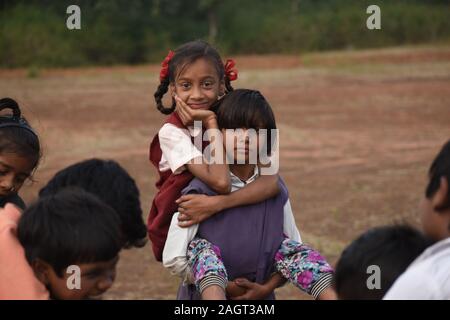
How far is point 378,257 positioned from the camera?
233 cm

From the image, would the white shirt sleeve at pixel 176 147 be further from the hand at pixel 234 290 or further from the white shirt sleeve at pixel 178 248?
the hand at pixel 234 290

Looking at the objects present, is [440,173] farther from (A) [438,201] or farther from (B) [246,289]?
(B) [246,289]

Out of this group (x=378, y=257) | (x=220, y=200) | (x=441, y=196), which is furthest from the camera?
(x=220, y=200)

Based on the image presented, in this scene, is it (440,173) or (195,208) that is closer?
(440,173)

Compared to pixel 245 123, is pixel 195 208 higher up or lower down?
lower down

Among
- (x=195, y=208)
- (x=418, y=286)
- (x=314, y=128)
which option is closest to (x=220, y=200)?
(x=195, y=208)

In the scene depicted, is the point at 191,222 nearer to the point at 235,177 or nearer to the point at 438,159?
the point at 235,177

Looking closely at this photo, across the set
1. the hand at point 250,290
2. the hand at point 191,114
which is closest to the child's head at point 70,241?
the hand at point 250,290

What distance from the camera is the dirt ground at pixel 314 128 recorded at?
8.16 m

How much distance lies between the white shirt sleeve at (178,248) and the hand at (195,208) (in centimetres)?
4

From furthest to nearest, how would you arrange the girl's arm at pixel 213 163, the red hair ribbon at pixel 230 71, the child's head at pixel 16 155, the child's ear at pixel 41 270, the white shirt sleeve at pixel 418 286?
the red hair ribbon at pixel 230 71 < the child's head at pixel 16 155 < the girl's arm at pixel 213 163 < the child's ear at pixel 41 270 < the white shirt sleeve at pixel 418 286

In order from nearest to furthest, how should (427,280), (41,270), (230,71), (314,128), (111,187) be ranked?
(427,280) → (41,270) → (111,187) → (230,71) → (314,128)

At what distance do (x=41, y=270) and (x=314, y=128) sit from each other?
40.9ft

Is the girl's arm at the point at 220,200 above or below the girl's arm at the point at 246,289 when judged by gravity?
above
